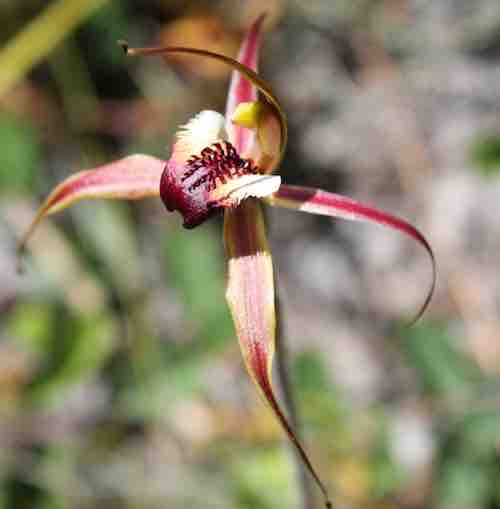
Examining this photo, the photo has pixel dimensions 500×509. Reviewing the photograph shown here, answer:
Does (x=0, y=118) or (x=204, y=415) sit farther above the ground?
(x=0, y=118)

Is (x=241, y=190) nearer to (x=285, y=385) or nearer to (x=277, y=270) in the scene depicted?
(x=285, y=385)

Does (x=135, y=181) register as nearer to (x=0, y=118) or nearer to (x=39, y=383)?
(x=39, y=383)

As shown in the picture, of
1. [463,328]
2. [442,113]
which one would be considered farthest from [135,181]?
[442,113]

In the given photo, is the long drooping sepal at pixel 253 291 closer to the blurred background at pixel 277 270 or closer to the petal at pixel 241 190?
the petal at pixel 241 190

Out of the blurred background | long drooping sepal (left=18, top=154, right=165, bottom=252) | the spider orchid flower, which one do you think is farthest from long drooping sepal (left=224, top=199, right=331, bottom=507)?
the blurred background

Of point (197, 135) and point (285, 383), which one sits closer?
point (197, 135)

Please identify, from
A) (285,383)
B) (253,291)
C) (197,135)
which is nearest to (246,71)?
(197,135)
